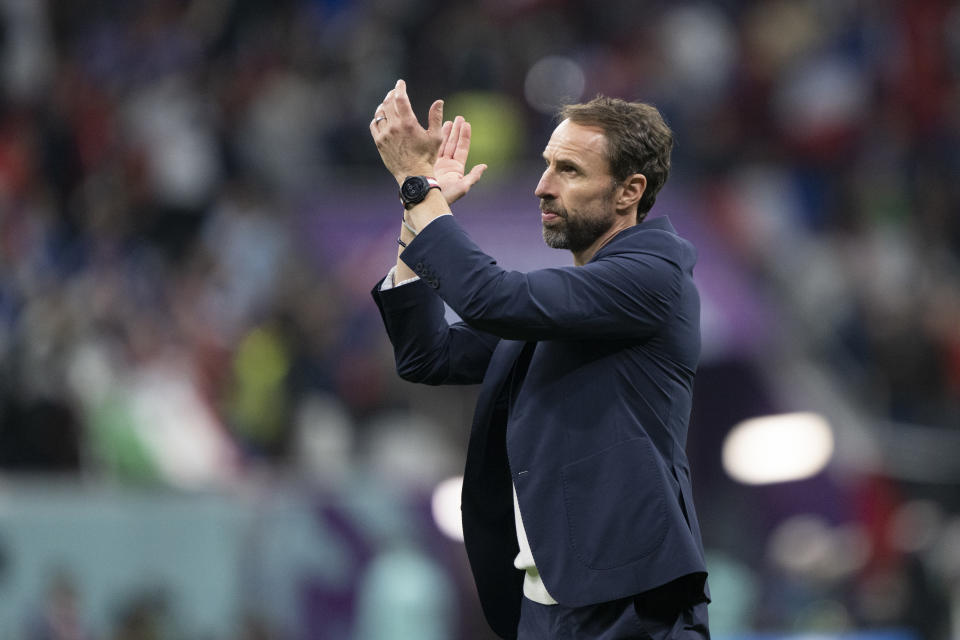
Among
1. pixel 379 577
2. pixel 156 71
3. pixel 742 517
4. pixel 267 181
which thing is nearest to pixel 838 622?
pixel 742 517

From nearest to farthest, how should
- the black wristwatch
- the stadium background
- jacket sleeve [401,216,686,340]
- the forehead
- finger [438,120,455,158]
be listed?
jacket sleeve [401,216,686,340], the black wristwatch, the forehead, finger [438,120,455,158], the stadium background

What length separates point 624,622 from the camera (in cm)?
320

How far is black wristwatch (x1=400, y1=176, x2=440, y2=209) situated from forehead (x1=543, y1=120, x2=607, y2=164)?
29cm

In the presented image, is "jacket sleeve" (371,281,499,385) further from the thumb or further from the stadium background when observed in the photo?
the stadium background

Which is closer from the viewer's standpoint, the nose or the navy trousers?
the navy trousers

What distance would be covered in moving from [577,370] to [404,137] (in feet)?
2.06

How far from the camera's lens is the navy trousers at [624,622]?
3.20 metres

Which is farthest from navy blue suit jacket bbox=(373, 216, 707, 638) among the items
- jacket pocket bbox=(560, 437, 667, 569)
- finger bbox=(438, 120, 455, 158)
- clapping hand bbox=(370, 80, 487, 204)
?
finger bbox=(438, 120, 455, 158)

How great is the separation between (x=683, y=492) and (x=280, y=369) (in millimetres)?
5924

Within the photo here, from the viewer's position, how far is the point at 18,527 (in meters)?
6.97

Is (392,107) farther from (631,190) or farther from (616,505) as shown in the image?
(616,505)

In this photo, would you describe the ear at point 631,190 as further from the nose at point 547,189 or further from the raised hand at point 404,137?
the raised hand at point 404,137

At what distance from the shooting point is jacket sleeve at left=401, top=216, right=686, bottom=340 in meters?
3.12

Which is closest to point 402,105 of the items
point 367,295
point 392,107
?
point 392,107
